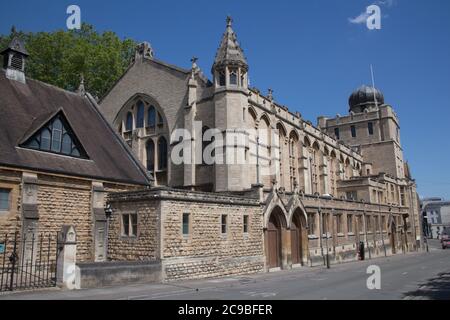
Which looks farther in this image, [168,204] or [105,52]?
[105,52]

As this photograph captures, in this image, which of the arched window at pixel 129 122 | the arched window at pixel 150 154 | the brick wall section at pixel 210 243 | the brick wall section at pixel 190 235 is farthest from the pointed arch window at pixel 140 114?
the brick wall section at pixel 210 243

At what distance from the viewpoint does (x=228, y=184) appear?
2859 cm

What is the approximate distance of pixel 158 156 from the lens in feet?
Result: 116

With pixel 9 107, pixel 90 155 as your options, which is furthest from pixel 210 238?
pixel 9 107

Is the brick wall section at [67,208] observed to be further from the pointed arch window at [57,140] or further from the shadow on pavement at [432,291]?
the shadow on pavement at [432,291]

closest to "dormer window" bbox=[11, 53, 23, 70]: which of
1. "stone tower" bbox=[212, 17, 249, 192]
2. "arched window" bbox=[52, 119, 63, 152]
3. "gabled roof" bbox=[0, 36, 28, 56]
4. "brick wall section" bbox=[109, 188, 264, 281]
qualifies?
"gabled roof" bbox=[0, 36, 28, 56]

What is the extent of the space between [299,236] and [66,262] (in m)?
19.5

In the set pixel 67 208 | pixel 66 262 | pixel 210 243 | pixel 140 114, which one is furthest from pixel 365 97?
pixel 66 262

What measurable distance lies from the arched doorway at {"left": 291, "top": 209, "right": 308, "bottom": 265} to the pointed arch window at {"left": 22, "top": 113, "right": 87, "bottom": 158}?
15954mm

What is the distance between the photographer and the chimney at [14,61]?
78.0ft
